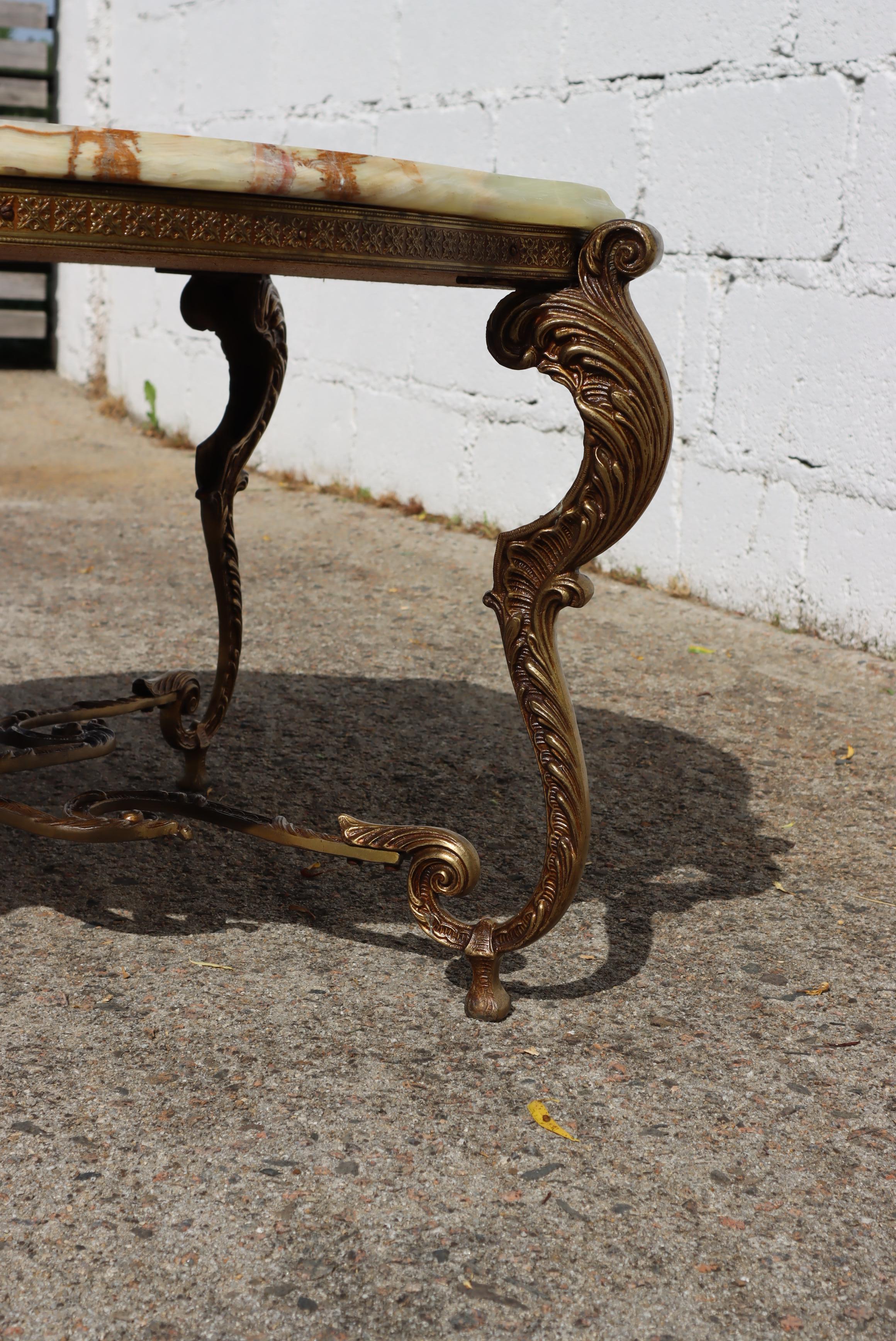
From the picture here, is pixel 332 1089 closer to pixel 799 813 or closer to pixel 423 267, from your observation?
pixel 423 267

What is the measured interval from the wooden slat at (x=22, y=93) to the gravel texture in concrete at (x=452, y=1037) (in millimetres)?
6018

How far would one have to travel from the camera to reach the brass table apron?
1.29 meters

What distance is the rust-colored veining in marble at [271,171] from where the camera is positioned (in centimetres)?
129

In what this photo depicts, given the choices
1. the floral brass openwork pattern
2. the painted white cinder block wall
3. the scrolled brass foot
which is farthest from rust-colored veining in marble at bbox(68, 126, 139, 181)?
the painted white cinder block wall

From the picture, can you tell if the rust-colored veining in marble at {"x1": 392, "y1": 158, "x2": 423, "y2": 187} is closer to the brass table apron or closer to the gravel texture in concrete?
the brass table apron

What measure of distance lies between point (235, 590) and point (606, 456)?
40.3 inches

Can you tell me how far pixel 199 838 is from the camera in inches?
86.9

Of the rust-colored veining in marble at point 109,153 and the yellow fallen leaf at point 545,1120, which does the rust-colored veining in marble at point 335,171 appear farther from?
the yellow fallen leaf at point 545,1120

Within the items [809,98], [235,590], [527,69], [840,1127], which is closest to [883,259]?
[809,98]

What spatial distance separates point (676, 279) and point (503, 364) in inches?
103

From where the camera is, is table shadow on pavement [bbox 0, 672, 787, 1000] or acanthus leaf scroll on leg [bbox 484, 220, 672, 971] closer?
acanthus leaf scroll on leg [bbox 484, 220, 672, 971]

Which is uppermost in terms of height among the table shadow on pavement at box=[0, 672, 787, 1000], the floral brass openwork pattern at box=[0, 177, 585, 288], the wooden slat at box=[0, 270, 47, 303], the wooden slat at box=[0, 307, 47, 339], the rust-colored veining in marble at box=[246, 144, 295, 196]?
the rust-colored veining in marble at box=[246, 144, 295, 196]

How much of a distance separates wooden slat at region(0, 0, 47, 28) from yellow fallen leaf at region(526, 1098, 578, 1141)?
27.0 feet

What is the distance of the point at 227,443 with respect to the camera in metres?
2.18
